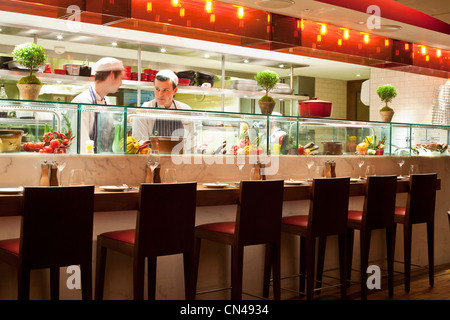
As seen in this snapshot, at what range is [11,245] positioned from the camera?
269 centimetres

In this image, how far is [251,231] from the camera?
327cm

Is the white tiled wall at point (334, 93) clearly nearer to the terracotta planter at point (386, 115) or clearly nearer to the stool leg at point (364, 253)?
the terracotta planter at point (386, 115)

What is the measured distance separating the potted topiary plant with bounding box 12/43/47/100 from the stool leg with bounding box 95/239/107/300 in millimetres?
1042

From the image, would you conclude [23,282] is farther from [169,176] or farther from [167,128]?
[167,128]

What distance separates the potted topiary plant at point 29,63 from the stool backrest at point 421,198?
305 cm

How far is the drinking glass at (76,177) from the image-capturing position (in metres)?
3.01

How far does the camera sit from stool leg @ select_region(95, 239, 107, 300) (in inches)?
123

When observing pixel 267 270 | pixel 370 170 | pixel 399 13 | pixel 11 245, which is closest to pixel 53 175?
pixel 11 245

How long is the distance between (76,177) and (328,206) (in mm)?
1746

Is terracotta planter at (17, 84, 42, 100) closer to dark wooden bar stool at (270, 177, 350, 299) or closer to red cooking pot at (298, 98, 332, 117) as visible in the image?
dark wooden bar stool at (270, 177, 350, 299)

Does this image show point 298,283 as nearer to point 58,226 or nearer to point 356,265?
point 356,265

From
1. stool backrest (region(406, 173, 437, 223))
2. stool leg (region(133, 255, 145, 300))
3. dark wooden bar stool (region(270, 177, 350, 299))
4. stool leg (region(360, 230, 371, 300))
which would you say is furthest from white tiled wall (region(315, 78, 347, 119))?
stool leg (region(133, 255, 145, 300))

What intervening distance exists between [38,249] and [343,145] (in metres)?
3.07
